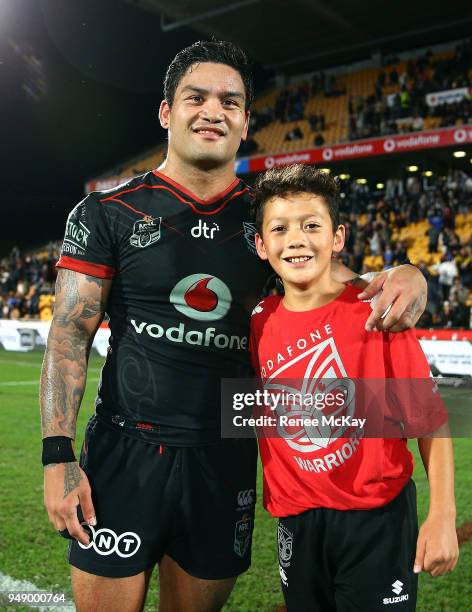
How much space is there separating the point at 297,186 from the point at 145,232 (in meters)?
0.51

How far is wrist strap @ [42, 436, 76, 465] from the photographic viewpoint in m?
1.93

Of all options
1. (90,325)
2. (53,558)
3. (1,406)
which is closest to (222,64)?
(90,325)

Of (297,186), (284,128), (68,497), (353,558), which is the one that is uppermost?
(284,128)

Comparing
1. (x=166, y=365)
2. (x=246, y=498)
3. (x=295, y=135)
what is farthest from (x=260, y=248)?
(x=295, y=135)

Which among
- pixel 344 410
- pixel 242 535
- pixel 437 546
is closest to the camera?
pixel 437 546

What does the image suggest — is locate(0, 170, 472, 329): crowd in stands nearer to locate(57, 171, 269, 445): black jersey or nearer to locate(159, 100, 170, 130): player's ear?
locate(159, 100, 170, 130): player's ear

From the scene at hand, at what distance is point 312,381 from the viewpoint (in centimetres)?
195

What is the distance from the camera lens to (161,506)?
6.56 feet

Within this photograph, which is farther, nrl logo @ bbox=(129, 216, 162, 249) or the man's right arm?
nrl logo @ bbox=(129, 216, 162, 249)

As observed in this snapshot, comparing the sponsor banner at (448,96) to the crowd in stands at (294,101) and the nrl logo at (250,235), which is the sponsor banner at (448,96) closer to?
the crowd in stands at (294,101)

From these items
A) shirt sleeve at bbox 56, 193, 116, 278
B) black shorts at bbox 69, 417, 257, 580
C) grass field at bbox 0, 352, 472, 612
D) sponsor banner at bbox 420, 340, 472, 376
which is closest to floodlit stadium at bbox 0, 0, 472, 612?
sponsor banner at bbox 420, 340, 472, 376

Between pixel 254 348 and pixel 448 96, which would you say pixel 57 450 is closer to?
pixel 254 348

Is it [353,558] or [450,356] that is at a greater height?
[450,356]

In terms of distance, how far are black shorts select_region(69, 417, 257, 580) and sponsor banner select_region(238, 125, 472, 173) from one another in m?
15.8
